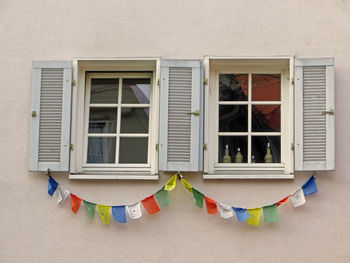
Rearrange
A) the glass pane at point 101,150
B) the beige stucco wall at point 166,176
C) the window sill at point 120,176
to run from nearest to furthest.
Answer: the beige stucco wall at point 166,176 < the window sill at point 120,176 < the glass pane at point 101,150

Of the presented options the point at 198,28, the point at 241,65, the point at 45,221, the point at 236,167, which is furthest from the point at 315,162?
Answer: the point at 45,221

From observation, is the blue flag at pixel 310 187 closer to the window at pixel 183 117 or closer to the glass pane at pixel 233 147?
the window at pixel 183 117

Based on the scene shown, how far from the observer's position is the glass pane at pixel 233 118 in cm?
624

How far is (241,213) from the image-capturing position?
19.0 feet

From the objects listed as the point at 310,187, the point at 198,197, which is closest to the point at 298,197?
the point at 310,187

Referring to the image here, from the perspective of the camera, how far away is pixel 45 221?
6.06 m

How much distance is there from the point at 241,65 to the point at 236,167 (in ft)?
3.17

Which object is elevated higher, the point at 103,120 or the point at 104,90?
the point at 104,90

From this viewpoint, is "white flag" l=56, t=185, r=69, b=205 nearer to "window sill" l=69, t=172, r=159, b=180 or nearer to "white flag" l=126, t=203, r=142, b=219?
"window sill" l=69, t=172, r=159, b=180

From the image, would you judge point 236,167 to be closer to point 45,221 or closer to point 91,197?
point 91,197

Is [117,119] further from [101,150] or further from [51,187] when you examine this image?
[51,187]

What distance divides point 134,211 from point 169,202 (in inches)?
12.8

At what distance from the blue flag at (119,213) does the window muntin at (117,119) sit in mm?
484

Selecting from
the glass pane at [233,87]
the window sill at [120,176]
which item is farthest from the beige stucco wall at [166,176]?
the glass pane at [233,87]
